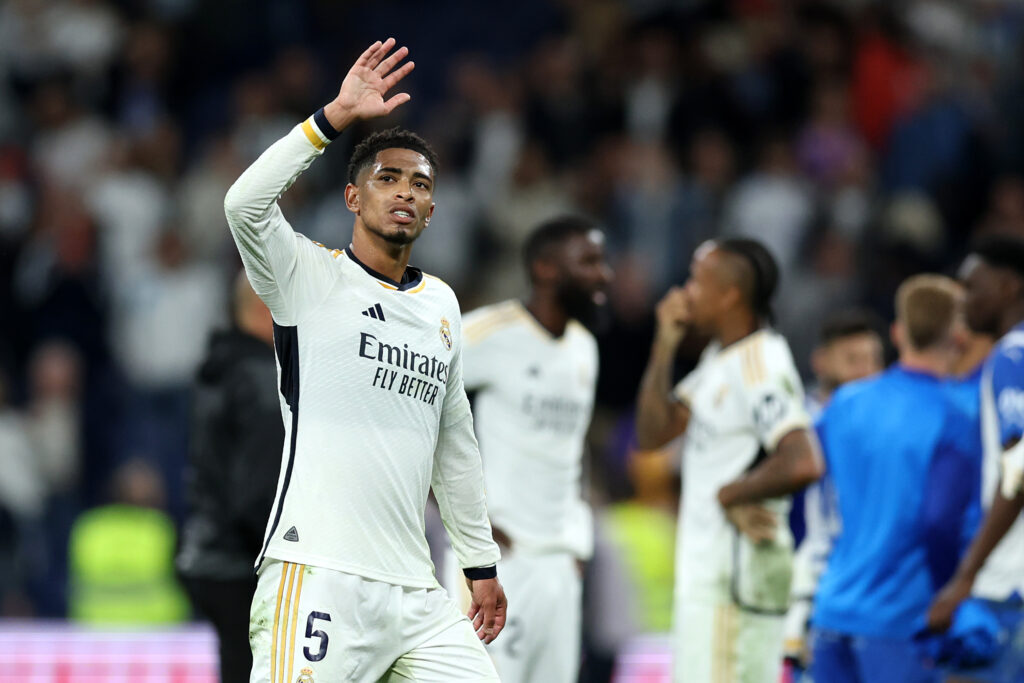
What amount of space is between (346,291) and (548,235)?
268cm

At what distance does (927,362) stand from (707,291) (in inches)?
43.8

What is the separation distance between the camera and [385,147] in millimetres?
5438

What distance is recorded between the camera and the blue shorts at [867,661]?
288 inches

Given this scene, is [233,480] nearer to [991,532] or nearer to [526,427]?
[526,427]

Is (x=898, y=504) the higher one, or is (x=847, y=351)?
(x=847, y=351)

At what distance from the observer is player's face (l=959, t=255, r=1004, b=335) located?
297 inches

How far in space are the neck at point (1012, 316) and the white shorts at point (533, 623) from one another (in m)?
2.42

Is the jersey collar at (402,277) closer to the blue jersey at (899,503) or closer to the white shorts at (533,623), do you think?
the white shorts at (533,623)

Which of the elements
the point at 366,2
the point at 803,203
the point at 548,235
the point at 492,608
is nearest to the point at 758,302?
the point at 548,235

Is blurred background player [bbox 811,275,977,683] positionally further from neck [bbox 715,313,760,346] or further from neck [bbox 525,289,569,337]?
neck [bbox 525,289,569,337]

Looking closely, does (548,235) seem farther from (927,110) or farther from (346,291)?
(927,110)

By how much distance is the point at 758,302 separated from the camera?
753 cm

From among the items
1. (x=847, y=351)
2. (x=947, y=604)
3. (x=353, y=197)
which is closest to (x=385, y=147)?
(x=353, y=197)

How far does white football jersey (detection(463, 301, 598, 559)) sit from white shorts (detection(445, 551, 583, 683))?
101mm
